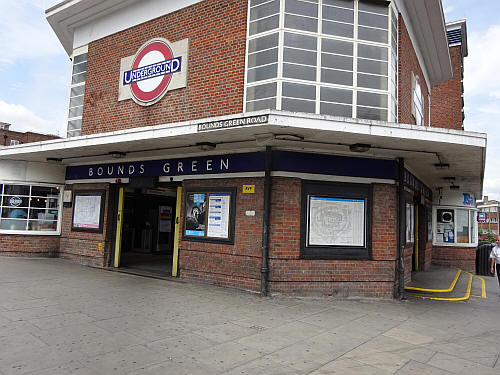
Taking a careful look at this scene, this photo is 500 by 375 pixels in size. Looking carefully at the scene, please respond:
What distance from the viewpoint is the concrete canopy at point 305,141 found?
646 cm

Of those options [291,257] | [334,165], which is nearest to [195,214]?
[291,257]

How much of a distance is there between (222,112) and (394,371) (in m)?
5.92

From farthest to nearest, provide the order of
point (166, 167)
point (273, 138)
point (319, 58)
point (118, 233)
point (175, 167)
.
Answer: point (118, 233) → point (166, 167) → point (175, 167) → point (319, 58) → point (273, 138)

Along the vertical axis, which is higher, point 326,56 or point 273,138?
point 326,56

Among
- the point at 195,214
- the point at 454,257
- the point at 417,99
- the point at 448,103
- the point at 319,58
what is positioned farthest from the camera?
the point at 448,103

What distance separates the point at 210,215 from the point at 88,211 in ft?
15.5

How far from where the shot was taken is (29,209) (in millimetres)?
12102

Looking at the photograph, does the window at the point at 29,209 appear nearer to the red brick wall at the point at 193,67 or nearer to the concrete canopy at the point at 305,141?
the concrete canopy at the point at 305,141

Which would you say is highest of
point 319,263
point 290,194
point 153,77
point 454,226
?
point 153,77

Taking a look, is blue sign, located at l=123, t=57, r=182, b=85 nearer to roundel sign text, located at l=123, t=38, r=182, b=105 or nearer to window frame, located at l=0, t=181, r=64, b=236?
roundel sign text, located at l=123, t=38, r=182, b=105

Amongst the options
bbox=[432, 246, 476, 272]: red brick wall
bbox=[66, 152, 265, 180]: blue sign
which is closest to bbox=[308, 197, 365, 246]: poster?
bbox=[66, 152, 265, 180]: blue sign

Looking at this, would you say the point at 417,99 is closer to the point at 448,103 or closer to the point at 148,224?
the point at 448,103

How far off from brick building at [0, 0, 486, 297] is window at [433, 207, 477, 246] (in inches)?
195

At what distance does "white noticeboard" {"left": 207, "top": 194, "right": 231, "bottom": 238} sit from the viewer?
833 centimetres
